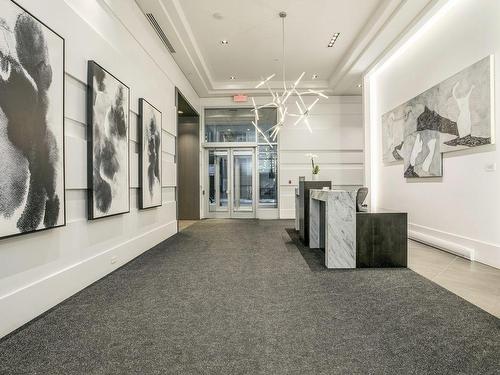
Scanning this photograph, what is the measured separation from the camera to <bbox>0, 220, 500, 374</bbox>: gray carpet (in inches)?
70.6

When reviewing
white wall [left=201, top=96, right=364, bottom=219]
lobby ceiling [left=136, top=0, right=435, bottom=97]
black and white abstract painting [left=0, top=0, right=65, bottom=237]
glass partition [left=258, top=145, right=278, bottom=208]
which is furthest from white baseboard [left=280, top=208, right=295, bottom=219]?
black and white abstract painting [left=0, top=0, right=65, bottom=237]

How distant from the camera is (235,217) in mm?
9898

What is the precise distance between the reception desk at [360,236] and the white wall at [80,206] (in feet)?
9.26

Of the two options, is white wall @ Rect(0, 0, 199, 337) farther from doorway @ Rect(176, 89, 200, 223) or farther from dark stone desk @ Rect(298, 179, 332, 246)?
doorway @ Rect(176, 89, 200, 223)

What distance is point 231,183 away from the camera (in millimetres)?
9852

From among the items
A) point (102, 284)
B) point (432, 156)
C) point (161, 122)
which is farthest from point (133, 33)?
point (432, 156)

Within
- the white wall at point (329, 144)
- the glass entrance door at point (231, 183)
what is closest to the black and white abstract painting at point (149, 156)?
the glass entrance door at point (231, 183)

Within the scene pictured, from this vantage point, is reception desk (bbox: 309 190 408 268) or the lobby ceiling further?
the lobby ceiling

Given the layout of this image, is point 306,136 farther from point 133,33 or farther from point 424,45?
point 133,33

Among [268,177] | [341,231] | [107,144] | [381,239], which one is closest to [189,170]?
[268,177]

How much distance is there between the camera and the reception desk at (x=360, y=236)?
12.5 ft

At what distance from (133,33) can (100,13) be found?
911 mm

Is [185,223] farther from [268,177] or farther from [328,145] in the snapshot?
[328,145]

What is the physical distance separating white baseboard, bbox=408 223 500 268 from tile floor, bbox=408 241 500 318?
0.29 ft
